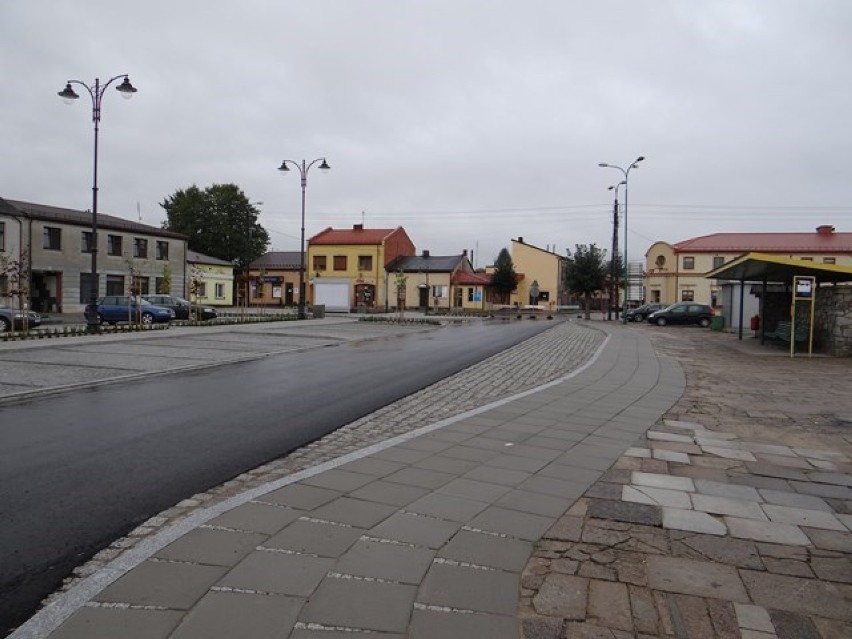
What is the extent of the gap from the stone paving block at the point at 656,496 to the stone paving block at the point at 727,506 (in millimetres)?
81

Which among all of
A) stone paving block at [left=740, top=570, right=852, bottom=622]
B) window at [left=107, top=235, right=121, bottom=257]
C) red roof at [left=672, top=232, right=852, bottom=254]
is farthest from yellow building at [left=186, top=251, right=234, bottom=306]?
stone paving block at [left=740, top=570, right=852, bottom=622]

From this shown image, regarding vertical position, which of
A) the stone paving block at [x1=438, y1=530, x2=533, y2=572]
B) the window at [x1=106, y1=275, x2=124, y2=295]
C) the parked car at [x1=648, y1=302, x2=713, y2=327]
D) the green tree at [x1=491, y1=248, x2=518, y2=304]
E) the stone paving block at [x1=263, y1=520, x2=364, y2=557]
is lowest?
the stone paving block at [x1=438, y1=530, x2=533, y2=572]

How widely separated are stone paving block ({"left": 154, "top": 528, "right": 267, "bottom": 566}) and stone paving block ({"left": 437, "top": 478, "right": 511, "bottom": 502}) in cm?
158

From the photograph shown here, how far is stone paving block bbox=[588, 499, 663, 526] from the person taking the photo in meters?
4.33

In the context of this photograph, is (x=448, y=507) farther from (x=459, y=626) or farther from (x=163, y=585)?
(x=163, y=585)

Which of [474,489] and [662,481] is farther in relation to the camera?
[662,481]

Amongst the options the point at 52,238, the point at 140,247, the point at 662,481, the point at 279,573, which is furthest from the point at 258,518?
the point at 140,247

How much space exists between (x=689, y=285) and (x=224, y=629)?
6680cm

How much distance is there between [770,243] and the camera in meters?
62.5

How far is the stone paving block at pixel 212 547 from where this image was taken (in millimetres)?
3463

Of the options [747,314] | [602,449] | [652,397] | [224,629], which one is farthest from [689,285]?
[224,629]

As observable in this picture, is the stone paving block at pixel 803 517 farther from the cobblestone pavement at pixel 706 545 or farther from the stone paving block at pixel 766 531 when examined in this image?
the stone paving block at pixel 766 531

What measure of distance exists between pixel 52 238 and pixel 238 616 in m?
46.8

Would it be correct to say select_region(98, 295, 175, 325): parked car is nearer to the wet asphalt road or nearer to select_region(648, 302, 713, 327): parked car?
the wet asphalt road
